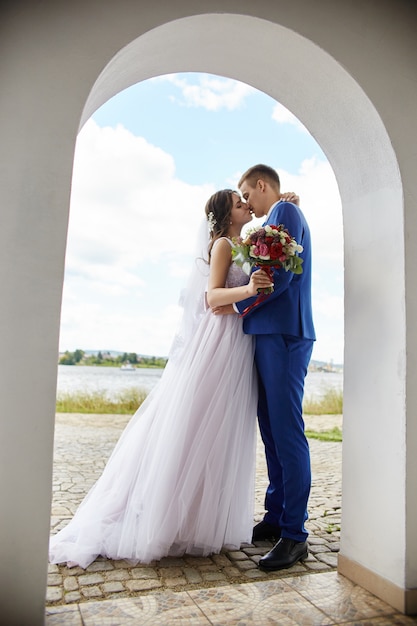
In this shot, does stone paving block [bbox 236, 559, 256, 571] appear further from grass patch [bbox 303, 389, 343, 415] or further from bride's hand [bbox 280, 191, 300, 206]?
grass patch [bbox 303, 389, 343, 415]

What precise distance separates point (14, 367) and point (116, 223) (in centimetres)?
3896

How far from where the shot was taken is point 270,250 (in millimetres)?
2736

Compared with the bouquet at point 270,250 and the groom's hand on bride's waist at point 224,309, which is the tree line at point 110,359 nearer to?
the groom's hand on bride's waist at point 224,309

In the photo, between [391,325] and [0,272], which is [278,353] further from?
[0,272]

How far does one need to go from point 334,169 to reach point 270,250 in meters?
0.64

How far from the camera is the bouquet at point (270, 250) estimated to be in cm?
274

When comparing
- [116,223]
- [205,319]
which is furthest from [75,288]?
[205,319]

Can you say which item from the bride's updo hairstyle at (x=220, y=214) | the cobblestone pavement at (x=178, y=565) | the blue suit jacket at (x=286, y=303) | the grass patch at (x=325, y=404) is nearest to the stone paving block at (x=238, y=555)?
the cobblestone pavement at (x=178, y=565)

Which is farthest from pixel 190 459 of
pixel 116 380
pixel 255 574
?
pixel 116 380

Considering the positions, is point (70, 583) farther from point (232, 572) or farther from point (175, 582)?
point (232, 572)

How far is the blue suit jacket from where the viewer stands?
2979 mm

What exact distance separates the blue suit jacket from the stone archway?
269 millimetres

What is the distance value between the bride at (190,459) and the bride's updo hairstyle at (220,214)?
0.31 feet

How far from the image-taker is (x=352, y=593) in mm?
2543
